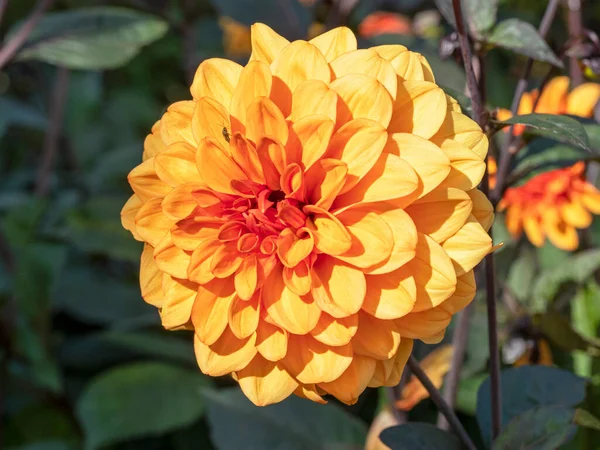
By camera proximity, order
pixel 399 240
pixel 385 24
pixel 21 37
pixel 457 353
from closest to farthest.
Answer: pixel 399 240, pixel 457 353, pixel 21 37, pixel 385 24

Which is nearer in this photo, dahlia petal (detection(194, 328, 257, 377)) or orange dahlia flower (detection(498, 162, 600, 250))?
dahlia petal (detection(194, 328, 257, 377))

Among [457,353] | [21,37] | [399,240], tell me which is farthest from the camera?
[21,37]

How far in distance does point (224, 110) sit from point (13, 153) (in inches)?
71.8

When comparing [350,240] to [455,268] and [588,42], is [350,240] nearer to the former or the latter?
[455,268]

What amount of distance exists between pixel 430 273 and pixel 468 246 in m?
0.04

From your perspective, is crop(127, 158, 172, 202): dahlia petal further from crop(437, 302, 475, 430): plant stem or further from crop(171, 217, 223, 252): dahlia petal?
crop(437, 302, 475, 430): plant stem

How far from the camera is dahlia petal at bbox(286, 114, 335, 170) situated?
548 mm

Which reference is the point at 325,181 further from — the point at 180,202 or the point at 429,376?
the point at 429,376

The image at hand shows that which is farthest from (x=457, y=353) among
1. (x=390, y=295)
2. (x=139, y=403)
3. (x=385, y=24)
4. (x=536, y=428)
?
(x=385, y=24)

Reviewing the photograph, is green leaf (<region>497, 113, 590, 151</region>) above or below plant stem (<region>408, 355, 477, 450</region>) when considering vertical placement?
above

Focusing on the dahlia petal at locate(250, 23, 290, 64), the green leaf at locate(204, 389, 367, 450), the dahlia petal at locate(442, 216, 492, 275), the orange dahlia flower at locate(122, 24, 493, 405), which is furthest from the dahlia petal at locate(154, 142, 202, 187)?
the green leaf at locate(204, 389, 367, 450)

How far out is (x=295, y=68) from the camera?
1.91 feet

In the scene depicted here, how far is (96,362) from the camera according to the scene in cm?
149

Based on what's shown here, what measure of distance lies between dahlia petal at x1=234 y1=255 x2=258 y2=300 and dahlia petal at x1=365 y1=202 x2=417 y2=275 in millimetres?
93
